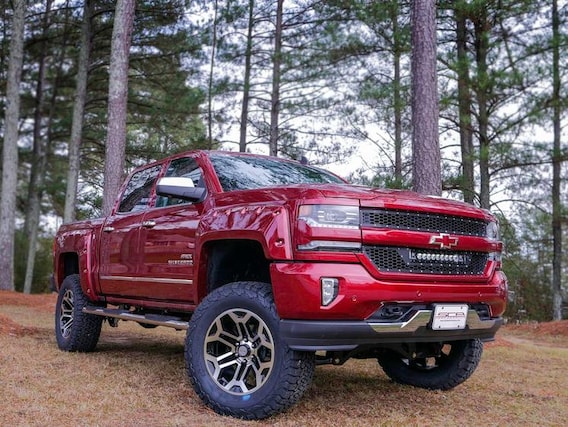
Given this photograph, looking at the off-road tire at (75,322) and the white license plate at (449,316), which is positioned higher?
the white license plate at (449,316)

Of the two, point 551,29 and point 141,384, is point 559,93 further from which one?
point 141,384

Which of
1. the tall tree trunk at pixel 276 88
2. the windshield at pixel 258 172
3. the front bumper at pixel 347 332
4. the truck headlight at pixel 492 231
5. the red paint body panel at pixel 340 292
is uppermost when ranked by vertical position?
the tall tree trunk at pixel 276 88

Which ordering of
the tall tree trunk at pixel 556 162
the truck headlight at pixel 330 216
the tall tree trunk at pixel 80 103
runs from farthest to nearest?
the tall tree trunk at pixel 80 103 < the tall tree trunk at pixel 556 162 < the truck headlight at pixel 330 216

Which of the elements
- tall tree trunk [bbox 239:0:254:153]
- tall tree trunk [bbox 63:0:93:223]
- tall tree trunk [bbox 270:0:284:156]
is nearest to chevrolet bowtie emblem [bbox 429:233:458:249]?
tall tree trunk [bbox 270:0:284:156]

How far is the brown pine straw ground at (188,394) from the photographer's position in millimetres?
3881

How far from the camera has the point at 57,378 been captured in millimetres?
5004

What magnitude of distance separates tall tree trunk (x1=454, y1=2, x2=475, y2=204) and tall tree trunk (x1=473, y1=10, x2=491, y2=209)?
27 cm

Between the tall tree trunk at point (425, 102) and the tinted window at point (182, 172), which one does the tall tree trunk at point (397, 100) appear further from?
the tinted window at point (182, 172)

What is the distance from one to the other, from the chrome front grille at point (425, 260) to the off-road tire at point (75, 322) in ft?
13.4

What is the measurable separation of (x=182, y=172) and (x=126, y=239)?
915 mm

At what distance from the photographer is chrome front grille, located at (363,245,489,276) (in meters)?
3.71

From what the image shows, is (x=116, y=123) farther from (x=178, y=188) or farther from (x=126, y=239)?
(x=178, y=188)

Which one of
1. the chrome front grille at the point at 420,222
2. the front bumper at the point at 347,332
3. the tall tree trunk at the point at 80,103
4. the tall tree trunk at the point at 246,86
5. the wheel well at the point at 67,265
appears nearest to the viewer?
the front bumper at the point at 347,332

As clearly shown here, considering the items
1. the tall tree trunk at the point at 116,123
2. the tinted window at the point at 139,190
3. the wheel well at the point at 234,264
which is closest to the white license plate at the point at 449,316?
the wheel well at the point at 234,264
